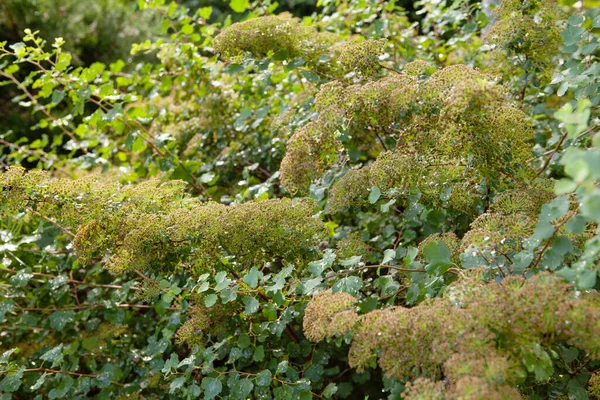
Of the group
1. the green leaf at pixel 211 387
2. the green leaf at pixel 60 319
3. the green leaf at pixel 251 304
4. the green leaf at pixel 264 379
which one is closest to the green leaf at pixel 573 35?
the green leaf at pixel 251 304

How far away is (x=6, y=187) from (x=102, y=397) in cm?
73

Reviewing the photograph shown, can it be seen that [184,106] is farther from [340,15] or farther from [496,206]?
[496,206]

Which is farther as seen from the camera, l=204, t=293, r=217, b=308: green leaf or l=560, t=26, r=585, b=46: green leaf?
l=560, t=26, r=585, b=46: green leaf

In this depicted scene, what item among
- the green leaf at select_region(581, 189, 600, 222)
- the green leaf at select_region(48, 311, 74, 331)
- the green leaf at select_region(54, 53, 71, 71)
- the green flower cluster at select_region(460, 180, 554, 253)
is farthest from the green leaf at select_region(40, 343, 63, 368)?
the green leaf at select_region(581, 189, 600, 222)

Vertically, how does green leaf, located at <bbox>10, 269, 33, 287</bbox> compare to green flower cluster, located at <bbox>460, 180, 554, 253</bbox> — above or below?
below

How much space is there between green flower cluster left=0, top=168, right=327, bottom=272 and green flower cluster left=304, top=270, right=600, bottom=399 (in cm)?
42

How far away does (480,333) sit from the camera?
39.4 inches

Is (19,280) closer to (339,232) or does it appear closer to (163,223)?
(163,223)

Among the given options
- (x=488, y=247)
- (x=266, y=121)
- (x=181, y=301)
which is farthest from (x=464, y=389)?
(x=266, y=121)

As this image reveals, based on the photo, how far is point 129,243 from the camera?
1.45 meters

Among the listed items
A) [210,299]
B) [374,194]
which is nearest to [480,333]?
[374,194]

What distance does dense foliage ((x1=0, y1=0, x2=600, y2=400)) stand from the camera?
1.05 metres

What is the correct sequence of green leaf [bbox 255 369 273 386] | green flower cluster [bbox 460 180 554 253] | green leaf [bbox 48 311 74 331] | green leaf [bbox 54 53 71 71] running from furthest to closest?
1. green leaf [bbox 54 53 71 71]
2. green leaf [bbox 48 311 74 331]
3. green leaf [bbox 255 369 273 386]
4. green flower cluster [bbox 460 180 554 253]

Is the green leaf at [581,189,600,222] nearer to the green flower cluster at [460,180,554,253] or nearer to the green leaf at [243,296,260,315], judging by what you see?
the green flower cluster at [460,180,554,253]
